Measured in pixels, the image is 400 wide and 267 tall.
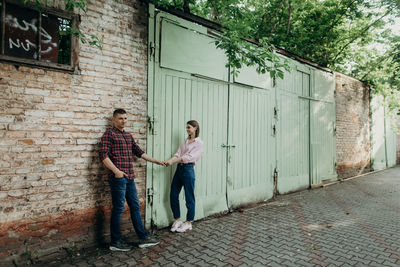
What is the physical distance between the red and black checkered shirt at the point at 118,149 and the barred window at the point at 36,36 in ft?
3.41

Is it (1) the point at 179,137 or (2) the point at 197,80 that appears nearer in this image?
(1) the point at 179,137

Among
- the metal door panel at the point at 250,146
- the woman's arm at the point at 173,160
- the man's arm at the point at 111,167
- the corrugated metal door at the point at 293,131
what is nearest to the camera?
the man's arm at the point at 111,167

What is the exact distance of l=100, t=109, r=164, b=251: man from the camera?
3673 millimetres

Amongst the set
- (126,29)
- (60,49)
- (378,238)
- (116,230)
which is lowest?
(378,238)

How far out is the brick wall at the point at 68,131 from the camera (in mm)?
3170

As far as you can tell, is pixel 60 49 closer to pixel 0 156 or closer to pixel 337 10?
pixel 0 156

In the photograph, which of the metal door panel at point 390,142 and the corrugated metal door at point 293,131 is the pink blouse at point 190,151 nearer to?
the corrugated metal door at point 293,131

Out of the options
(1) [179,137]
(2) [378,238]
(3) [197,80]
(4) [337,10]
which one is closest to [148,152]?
(1) [179,137]

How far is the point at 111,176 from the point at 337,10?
32.4ft

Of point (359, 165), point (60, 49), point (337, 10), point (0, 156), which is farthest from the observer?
point (359, 165)

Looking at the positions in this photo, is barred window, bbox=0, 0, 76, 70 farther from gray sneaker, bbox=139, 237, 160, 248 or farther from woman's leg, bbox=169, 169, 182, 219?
gray sneaker, bbox=139, 237, 160, 248

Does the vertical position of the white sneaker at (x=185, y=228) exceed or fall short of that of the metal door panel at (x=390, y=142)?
it falls short

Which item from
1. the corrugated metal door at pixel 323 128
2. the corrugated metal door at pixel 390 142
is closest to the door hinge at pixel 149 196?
the corrugated metal door at pixel 323 128

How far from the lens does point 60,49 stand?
3.59 m
